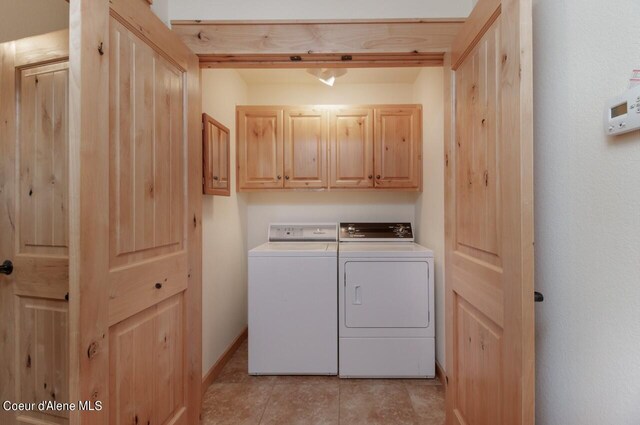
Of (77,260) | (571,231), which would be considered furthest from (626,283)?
(77,260)

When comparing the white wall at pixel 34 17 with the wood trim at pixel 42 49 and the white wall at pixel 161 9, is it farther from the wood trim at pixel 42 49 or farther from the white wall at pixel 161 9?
the white wall at pixel 161 9

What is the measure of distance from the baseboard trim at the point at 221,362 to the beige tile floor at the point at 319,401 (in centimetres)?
5

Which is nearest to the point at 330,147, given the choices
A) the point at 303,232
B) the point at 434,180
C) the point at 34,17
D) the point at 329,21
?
the point at 303,232

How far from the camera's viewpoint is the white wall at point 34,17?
1.30 meters

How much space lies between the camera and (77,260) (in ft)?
2.82

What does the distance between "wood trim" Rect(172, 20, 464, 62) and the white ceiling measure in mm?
1244

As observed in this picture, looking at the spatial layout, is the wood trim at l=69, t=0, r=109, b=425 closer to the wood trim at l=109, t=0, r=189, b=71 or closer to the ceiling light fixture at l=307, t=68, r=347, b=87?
the wood trim at l=109, t=0, r=189, b=71

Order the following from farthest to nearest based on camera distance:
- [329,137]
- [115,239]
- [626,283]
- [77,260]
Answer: [329,137], [115,239], [77,260], [626,283]

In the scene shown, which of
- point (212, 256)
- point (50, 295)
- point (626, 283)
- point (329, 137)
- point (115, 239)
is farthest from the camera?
point (329, 137)

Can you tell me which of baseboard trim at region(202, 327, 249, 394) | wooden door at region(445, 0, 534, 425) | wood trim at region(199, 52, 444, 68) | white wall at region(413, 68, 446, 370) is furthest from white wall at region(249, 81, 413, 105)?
baseboard trim at region(202, 327, 249, 394)

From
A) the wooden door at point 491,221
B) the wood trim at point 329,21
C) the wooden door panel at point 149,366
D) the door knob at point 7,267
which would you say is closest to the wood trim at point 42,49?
the wood trim at point 329,21

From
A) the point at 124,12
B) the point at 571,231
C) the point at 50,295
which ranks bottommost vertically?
the point at 50,295

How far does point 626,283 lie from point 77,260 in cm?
145

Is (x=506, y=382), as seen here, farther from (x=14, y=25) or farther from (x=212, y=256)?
(x=14, y=25)
